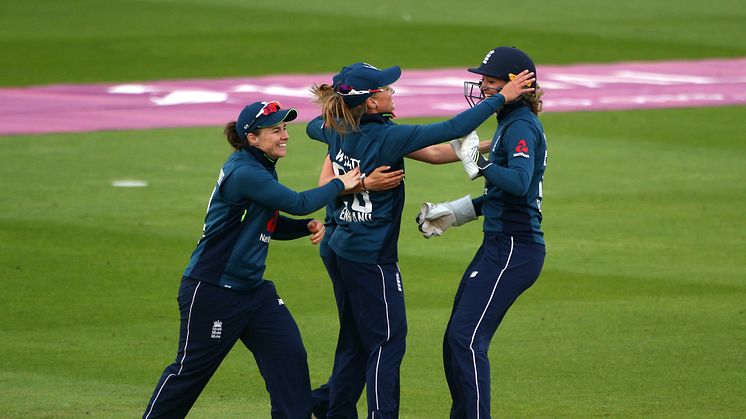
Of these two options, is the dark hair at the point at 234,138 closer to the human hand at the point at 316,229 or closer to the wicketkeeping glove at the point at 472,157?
the human hand at the point at 316,229

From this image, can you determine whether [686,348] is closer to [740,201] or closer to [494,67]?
[494,67]

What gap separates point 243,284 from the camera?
7637mm

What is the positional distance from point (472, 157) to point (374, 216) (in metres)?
0.68

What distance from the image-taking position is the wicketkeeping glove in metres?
7.65

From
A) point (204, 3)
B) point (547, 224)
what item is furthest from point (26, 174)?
→ point (204, 3)

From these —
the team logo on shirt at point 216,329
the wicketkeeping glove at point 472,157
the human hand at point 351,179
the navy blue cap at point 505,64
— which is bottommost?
the team logo on shirt at point 216,329

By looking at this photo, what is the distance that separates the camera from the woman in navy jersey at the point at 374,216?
7773mm

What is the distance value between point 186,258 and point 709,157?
8483 mm

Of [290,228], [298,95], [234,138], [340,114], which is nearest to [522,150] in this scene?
[340,114]

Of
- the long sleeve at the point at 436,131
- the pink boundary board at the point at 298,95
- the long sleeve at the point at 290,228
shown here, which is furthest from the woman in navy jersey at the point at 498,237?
the pink boundary board at the point at 298,95

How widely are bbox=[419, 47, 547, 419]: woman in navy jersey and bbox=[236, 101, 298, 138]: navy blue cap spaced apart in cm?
Result: 102

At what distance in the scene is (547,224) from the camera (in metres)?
14.7

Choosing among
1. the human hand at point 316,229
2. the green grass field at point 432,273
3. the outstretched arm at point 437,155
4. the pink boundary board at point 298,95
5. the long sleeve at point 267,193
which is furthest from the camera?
the pink boundary board at point 298,95

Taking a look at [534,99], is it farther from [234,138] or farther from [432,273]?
[432,273]
